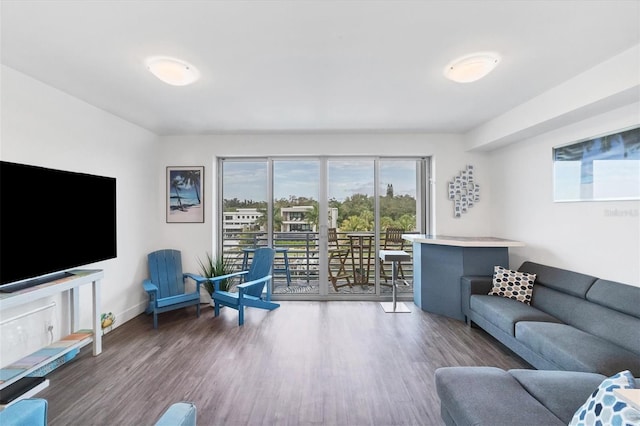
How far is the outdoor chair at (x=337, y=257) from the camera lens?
437 cm

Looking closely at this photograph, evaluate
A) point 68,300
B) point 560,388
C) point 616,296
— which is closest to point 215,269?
point 68,300

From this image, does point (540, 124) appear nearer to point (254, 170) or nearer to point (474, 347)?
point (474, 347)

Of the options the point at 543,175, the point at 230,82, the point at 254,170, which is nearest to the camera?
the point at 230,82

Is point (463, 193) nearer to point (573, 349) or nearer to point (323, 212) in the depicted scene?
point (323, 212)

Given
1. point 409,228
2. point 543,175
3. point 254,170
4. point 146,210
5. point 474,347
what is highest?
point 254,170

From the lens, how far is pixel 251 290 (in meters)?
3.69

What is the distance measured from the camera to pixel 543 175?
3.20 metres

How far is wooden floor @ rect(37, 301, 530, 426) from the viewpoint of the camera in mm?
1906

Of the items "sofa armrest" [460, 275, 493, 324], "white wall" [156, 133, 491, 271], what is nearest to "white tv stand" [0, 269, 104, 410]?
"white wall" [156, 133, 491, 271]

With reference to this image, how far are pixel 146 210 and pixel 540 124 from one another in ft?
16.2

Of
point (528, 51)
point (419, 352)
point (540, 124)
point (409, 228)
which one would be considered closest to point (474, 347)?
point (419, 352)

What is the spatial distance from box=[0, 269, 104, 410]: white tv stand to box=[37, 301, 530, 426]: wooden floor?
233mm

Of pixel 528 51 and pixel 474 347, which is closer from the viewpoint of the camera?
pixel 528 51

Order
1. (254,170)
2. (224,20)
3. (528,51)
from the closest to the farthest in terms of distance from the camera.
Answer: (224,20) → (528,51) → (254,170)
